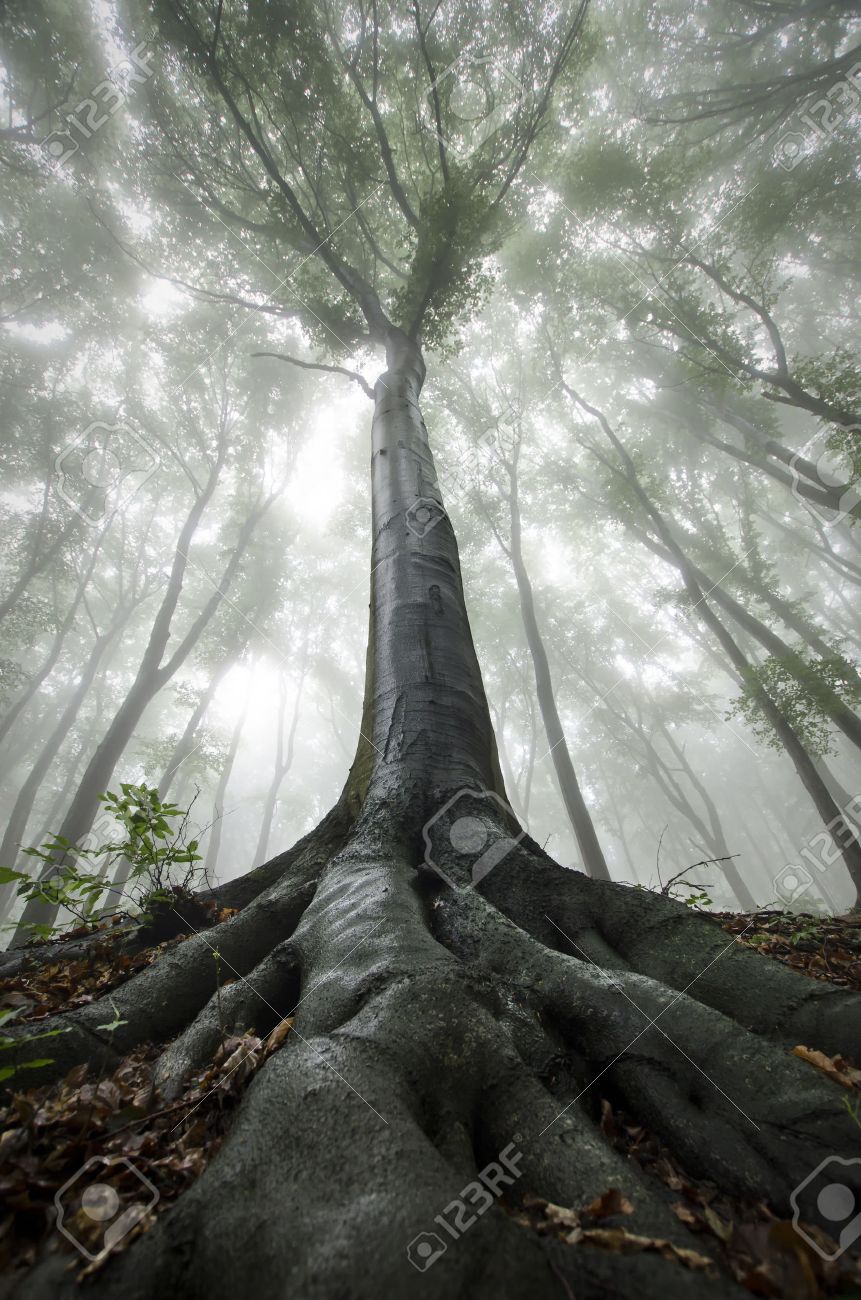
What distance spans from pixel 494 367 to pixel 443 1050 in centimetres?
1951

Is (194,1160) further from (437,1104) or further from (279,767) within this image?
(279,767)

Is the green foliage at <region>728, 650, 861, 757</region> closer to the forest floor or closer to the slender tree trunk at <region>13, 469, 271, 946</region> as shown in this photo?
the forest floor

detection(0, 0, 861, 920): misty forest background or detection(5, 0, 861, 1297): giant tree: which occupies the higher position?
detection(0, 0, 861, 920): misty forest background

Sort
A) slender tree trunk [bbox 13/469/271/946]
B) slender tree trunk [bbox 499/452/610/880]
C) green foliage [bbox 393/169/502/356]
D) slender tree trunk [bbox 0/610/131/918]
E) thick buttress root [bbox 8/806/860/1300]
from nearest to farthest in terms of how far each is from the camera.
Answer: thick buttress root [bbox 8/806/860/1300] → green foliage [bbox 393/169/502/356] → slender tree trunk [bbox 13/469/271/946] → slender tree trunk [bbox 499/452/610/880] → slender tree trunk [bbox 0/610/131/918]

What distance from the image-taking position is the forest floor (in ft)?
3.16

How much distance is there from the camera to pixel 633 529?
45.6 ft

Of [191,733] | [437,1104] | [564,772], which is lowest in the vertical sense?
[437,1104]

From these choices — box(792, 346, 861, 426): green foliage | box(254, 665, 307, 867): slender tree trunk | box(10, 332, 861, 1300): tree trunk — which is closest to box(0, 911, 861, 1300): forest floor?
box(10, 332, 861, 1300): tree trunk

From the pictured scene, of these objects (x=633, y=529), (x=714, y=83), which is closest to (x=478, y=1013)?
(x=633, y=529)

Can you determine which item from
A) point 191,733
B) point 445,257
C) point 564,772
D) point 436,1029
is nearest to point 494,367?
point 445,257

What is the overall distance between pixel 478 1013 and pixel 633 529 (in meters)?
14.2

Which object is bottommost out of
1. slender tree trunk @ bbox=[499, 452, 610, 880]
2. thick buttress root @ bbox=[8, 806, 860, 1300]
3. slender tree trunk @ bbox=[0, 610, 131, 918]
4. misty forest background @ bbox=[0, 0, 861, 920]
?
thick buttress root @ bbox=[8, 806, 860, 1300]

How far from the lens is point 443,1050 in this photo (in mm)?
1423

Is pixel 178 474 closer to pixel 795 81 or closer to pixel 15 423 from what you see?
pixel 15 423
